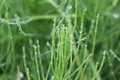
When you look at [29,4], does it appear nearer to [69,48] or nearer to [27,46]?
[27,46]

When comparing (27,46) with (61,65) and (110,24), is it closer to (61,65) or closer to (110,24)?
(110,24)

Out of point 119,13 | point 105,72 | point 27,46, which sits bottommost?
point 105,72

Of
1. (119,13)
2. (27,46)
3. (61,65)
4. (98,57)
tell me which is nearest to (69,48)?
(61,65)

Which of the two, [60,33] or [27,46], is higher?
[60,33]

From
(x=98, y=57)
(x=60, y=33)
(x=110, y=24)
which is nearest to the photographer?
(x=60, y=33)

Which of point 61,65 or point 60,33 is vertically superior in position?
point 60,33

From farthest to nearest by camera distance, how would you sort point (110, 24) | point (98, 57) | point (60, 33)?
point (110, 24) → point (98, 57) → point (60, 33)

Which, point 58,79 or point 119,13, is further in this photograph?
point 119,13

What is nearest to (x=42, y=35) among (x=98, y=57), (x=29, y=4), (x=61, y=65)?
(x=29, y=4)

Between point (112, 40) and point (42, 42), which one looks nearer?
point (112, 40)
